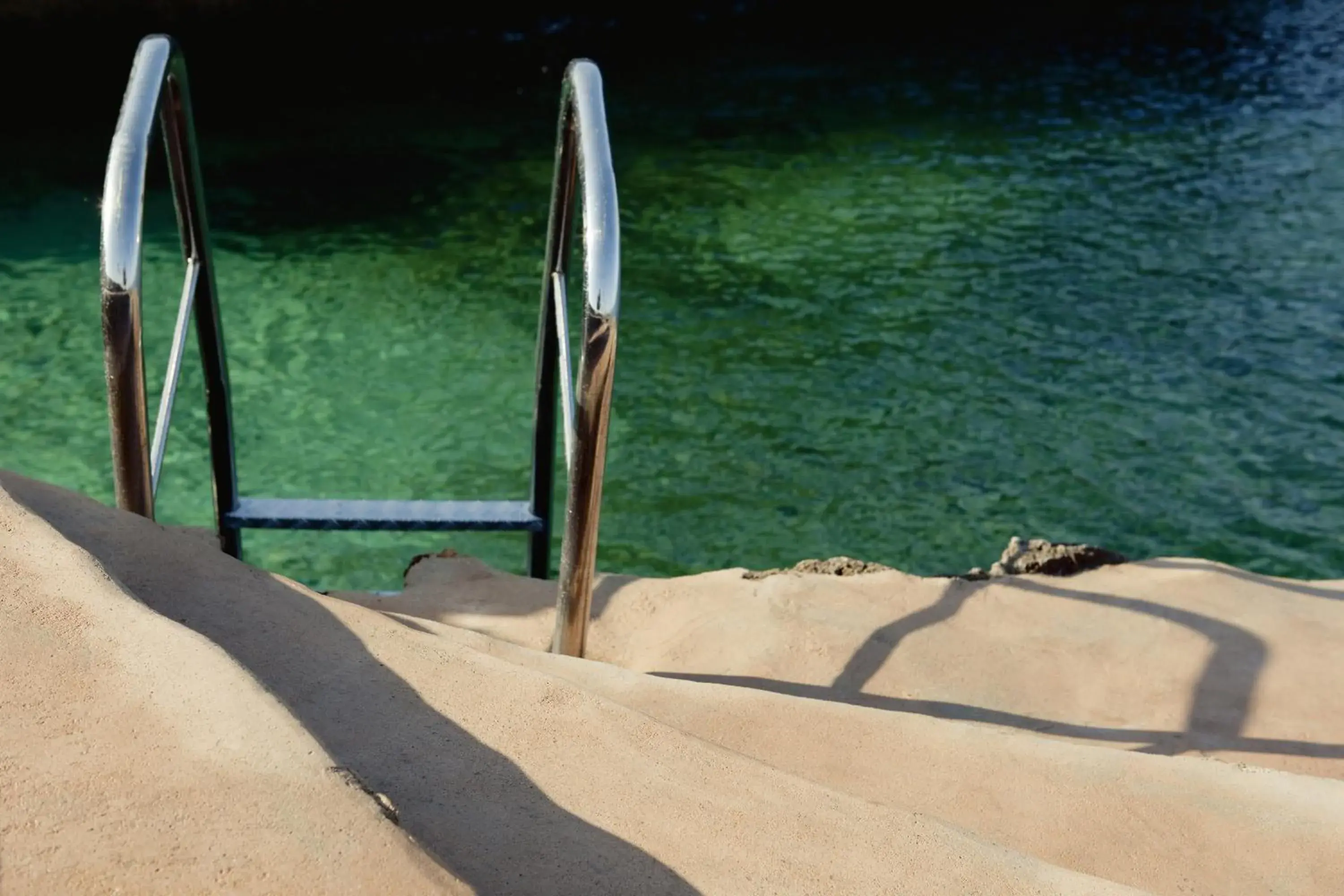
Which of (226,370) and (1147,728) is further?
(226,370)

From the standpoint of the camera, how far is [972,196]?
675 centimetres

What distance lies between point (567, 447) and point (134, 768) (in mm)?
964

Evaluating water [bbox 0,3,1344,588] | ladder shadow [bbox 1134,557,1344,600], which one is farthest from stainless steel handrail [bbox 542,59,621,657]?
water [bbox 0,3,1344,588]

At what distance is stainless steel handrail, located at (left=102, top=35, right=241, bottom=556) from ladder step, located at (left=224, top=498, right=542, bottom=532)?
1.18 ft

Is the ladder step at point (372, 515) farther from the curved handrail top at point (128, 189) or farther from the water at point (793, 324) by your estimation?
the water at point (793, 324)

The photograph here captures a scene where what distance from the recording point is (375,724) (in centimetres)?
143

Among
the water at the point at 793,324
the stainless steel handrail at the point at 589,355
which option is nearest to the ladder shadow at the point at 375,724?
the stainless steel handrail at the point at 589,355

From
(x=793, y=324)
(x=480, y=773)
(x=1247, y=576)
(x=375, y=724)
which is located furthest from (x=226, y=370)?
(x=793, y=324)

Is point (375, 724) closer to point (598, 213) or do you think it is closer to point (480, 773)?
point (480, 773)

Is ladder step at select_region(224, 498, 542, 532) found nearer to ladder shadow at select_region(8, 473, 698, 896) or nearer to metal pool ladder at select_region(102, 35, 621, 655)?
metal pool ladder at select_region(102, 35, 621, 655)

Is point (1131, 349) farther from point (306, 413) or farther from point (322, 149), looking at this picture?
point (322, 149)

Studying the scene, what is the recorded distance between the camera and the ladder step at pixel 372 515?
8.47 feet

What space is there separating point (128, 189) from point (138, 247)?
0.09 meters

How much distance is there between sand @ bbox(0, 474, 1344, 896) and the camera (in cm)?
109
